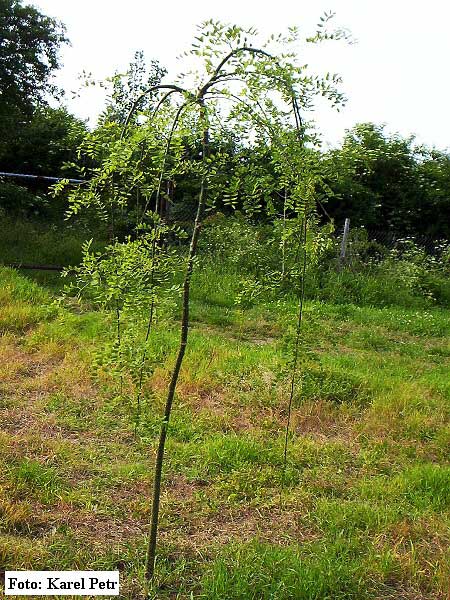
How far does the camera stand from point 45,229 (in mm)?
10289

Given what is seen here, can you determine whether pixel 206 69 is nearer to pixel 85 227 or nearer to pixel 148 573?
pixel 148 573

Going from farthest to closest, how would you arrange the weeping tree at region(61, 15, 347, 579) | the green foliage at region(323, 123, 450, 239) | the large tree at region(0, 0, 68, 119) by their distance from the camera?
1. the green foliage at region(323, 123, 450, 239)
2. the large tree at region(0, 0, 68, 119)
3. the weeping tree at region(61, 15, 347, 579)

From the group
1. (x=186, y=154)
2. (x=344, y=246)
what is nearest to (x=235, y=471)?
(x=186, y=154)

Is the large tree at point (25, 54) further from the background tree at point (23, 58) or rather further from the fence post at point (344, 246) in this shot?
the fence post at point (344, 246)

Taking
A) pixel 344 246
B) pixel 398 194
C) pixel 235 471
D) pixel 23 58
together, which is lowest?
pixel 235 471

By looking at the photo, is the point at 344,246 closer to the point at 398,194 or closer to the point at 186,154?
the point at 398,194

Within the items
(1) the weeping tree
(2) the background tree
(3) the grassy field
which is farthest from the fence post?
(1) the weeping tree

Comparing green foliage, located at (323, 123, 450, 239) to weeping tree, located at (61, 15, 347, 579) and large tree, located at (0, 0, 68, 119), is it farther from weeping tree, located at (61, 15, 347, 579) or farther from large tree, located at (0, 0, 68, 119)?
weeping tree, located at (61, 15, 347, 579)

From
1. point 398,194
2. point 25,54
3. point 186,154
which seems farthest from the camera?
point 398,194

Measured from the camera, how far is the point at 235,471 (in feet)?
10.5

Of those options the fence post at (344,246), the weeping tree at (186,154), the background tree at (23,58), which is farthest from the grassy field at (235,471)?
the background tree at (23,58)

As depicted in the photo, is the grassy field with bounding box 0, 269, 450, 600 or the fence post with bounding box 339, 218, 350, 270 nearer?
the grassy field with bounding box 0, 269, 450, 600

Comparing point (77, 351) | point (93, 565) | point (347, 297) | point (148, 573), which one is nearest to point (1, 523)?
point (93, 565)

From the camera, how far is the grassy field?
244 centimetres
